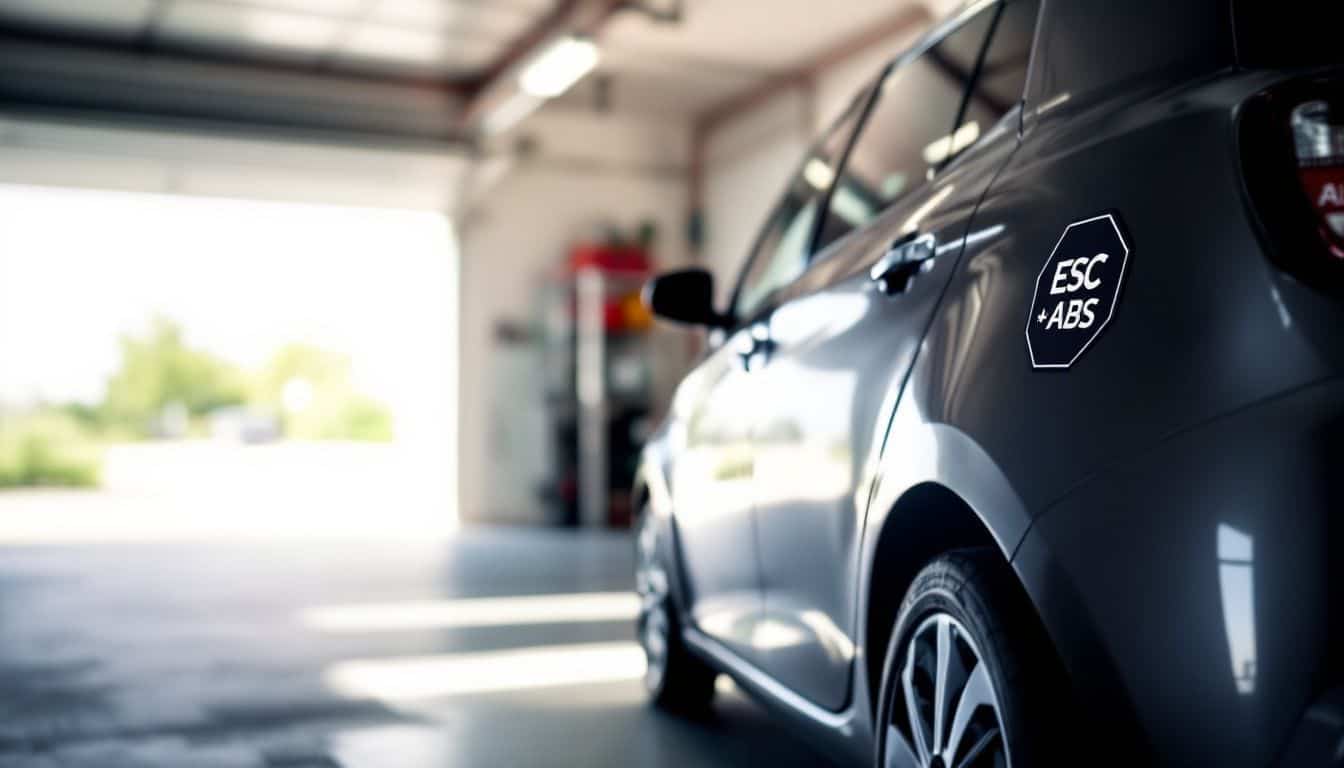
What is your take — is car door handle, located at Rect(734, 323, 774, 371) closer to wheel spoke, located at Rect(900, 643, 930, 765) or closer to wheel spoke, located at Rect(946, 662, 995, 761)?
wheel spoke, located at Rect(900, 643, 930, 765)

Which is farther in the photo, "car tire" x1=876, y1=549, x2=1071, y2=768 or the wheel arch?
the wheel arch

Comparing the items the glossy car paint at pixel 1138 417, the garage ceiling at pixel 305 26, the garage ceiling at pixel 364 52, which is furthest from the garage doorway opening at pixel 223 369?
the glossy car paint at pixel 1138 417

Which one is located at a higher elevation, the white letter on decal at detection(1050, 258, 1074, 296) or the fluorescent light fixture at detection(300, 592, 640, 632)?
the white letter on decal at detection(1050, 258, 1074, 296)

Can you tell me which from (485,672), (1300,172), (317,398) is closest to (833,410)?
(1300,172)

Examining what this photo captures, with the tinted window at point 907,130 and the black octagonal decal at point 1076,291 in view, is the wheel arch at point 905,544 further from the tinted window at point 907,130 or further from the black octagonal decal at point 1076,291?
the tinted window at point 907,130

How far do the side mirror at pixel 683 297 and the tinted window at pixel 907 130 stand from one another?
50cm

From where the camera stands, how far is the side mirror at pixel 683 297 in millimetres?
2926

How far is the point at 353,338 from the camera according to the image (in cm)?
2503

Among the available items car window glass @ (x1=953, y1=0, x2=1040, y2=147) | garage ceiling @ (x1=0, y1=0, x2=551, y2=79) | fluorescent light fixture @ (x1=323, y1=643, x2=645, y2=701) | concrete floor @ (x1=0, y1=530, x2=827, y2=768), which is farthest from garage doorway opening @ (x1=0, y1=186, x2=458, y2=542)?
car window glass @ (x1=953, y1=0, x2=1040, y2=147)

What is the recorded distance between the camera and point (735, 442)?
99.3 inches

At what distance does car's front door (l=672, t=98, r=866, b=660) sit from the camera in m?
2.44

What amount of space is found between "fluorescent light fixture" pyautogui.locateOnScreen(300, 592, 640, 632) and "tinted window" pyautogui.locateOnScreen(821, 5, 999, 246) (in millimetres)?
2942

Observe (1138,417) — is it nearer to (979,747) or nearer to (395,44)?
(979,747)

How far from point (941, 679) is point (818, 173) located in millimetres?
1452
